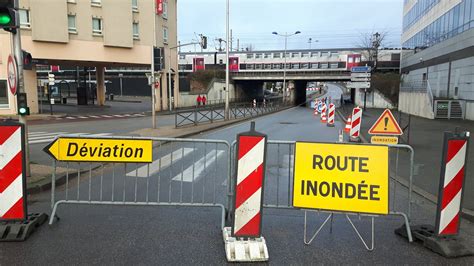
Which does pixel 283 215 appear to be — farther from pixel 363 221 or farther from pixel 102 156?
pixel 102 156

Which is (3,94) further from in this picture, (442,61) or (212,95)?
(442,61)

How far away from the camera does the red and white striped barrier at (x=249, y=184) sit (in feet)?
15.0

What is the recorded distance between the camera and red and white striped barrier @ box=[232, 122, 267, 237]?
15.0ft

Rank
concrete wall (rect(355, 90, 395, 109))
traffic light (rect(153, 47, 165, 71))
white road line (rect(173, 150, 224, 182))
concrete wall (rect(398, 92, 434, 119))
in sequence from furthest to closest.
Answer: concrete wall (rect(355, 90, 395, 109)), concrete wall (rect(398, 92, 434, 119)), traffic light (rect(153, 47, 165, 71)), white road line (rect(173, 150, 224, 182))

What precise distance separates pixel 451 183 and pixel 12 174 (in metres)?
5.61

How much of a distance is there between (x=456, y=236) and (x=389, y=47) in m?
74.5

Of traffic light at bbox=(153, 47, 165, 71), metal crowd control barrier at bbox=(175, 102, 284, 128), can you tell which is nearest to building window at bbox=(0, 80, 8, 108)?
metal crowd control barrier at bbox=(175, 102, 284, 128)

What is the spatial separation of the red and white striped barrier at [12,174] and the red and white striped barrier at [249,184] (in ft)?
9.47

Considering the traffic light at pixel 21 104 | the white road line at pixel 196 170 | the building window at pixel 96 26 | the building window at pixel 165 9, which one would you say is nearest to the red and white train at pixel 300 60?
the building window at pixel 165 9

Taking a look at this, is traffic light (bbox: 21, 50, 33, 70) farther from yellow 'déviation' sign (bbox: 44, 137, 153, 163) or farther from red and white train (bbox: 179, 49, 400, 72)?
red and white train (bbox: 179, 49, 400, 72)

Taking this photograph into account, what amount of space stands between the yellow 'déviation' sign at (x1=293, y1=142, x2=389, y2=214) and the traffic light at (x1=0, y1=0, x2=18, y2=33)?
16.8ft

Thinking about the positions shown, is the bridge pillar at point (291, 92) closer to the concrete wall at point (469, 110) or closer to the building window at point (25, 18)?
the concrete wall at point (469, 110)

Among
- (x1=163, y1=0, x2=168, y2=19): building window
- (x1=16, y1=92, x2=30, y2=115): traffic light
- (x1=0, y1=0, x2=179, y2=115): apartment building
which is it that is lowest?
(x1=16, y1=92, x2=30, y2=115): traffic light

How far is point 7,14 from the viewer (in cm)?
636
